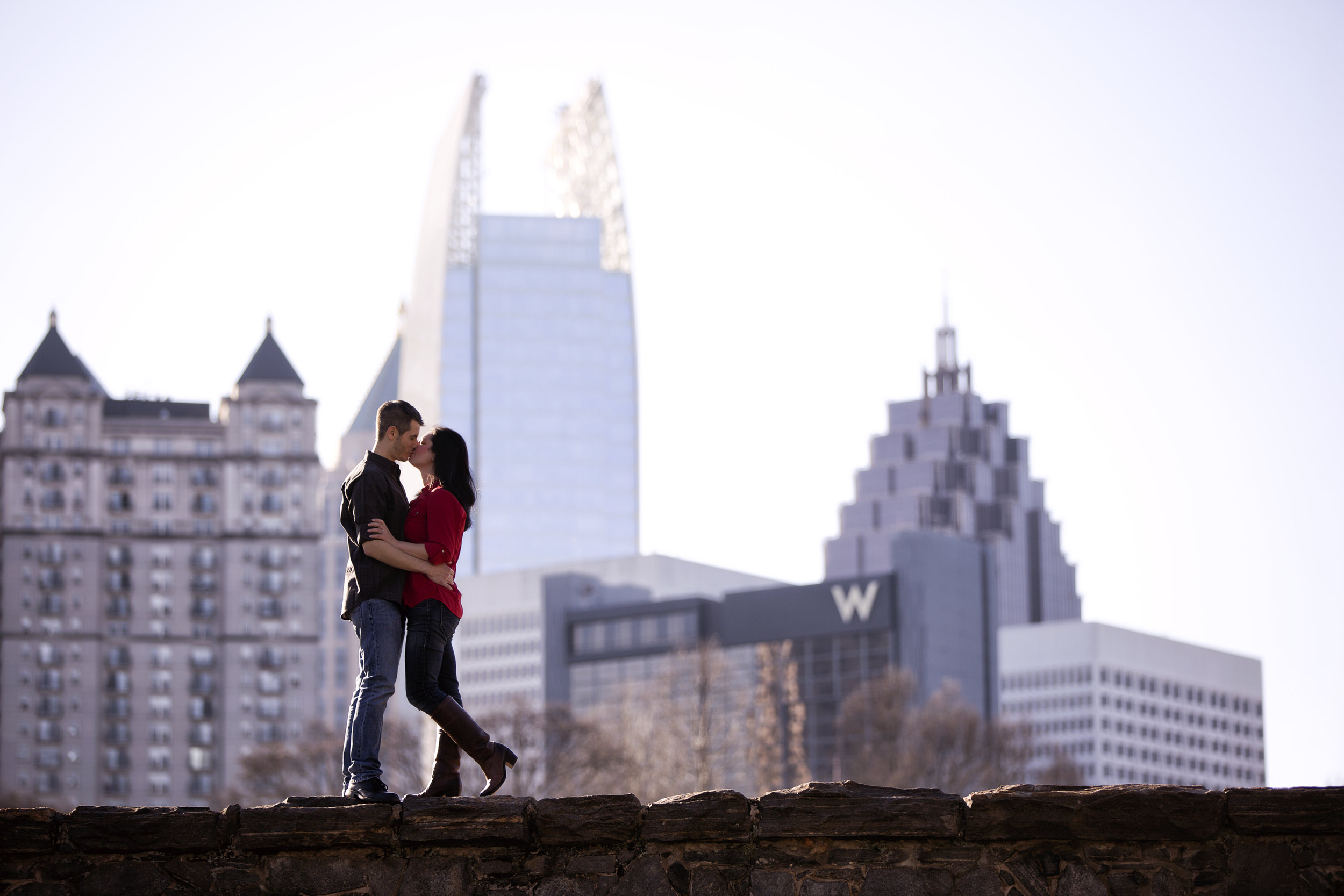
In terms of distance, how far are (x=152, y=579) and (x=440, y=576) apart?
15663 centimetres

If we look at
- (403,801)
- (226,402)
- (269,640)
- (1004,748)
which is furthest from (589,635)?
(403,801)

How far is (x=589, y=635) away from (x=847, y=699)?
40.1m

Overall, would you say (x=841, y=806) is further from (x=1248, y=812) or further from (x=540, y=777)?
(x=540, y=777)

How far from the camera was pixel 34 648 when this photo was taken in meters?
158

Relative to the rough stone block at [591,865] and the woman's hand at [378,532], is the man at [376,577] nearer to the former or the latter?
the woman's hand at [378,532]

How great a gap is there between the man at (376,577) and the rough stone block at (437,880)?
0.97 m

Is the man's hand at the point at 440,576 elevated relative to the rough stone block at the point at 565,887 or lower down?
elevated

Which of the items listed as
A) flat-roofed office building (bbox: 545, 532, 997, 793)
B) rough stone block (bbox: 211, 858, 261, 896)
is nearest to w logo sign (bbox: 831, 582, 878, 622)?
flat-roofed office building (bbox: 545, 532, 997, 793)

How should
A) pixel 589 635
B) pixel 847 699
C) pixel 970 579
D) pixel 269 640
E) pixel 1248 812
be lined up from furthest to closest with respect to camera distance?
pixel 269 640
pixel 589 635
pixel 970 579
pixel 847 699
pixel 1248 812

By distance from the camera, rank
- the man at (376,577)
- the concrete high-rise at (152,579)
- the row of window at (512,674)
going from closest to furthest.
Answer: the man at (376,577) < the concrete high-rise at (152,579) < the row of window at (512,674)

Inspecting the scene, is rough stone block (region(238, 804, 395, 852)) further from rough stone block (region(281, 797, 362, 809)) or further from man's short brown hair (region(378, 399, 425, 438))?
man's short brown hair (region(378, 399, 425, 438))

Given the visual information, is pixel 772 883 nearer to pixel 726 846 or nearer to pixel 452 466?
pixel 726 846

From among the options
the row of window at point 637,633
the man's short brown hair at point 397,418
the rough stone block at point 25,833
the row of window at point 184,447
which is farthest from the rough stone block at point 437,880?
the row of window at point 184,447

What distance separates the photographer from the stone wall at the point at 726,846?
11.0 meters
